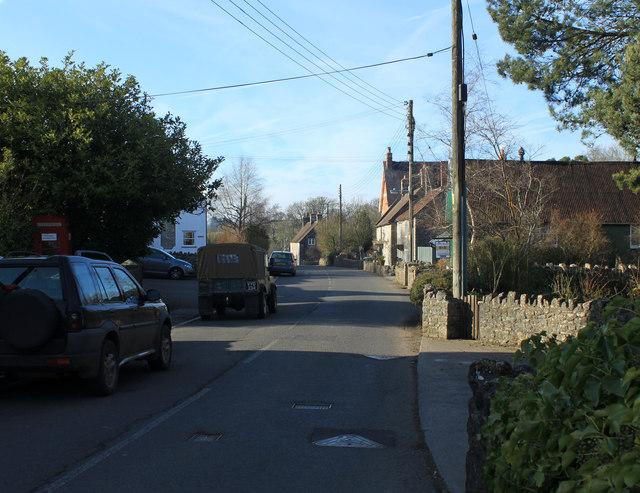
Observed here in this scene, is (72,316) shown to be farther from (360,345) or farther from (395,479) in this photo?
(360,345)

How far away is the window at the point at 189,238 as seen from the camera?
5406 cm

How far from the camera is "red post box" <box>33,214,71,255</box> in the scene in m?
18.2

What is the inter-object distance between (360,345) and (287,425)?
655 centimetres

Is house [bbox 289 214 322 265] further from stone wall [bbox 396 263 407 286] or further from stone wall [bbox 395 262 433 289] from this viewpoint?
stone wall [bbox 395 262 433 289]

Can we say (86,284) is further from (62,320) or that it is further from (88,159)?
(88,159)

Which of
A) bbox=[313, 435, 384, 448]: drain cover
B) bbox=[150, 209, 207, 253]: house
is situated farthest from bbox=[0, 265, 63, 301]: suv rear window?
bbox=[150, 209, 207, 253]: house

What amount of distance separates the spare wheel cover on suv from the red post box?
11.5 m

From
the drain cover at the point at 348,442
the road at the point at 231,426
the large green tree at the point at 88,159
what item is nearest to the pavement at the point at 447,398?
the road at the point at 231,426

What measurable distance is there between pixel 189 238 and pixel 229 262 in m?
36.2

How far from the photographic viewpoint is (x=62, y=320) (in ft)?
25.1

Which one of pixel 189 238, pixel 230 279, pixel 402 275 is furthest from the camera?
pixel 189 238

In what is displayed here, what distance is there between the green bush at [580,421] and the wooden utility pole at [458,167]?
11.8 meters

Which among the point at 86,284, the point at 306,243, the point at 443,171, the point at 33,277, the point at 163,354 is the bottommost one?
the point at 163,354

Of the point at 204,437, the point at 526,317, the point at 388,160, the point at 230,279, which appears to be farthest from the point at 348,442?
the point at 388,160
